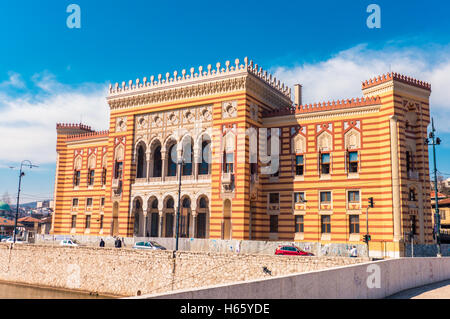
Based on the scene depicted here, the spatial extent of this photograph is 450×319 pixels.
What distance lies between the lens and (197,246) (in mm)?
35531

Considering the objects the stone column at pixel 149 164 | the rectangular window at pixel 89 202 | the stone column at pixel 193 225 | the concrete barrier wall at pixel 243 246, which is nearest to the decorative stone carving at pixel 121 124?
the stone column at pixel 149 164

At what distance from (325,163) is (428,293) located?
68.1 ft

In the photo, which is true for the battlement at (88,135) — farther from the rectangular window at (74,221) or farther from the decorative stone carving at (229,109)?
the decorative stone carving at (229,109)

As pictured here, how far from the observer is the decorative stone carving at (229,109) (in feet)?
126

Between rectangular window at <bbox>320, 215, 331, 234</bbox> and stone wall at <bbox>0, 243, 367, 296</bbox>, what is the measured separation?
1066cm

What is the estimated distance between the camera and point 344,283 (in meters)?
13.4

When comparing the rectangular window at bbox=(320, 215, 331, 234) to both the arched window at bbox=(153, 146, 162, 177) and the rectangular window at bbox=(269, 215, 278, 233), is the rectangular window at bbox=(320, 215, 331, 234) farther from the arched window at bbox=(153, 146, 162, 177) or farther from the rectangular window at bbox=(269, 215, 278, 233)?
the arched window at bbox=(153, 146, 162, 177)

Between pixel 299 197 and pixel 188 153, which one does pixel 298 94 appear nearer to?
pixel 299 197

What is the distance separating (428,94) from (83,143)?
3813cm

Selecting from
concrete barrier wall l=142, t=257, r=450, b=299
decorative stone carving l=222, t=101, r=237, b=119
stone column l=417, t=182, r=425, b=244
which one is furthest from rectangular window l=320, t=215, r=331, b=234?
concrete barrier wall l=142, t=257, r=450, b=299

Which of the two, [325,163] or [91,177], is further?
[91,177]

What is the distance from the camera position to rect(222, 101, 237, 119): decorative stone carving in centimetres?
3828

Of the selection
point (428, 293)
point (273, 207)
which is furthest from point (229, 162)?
point (428, 293)

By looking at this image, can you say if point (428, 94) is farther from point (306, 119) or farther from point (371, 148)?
point (306, 119)
